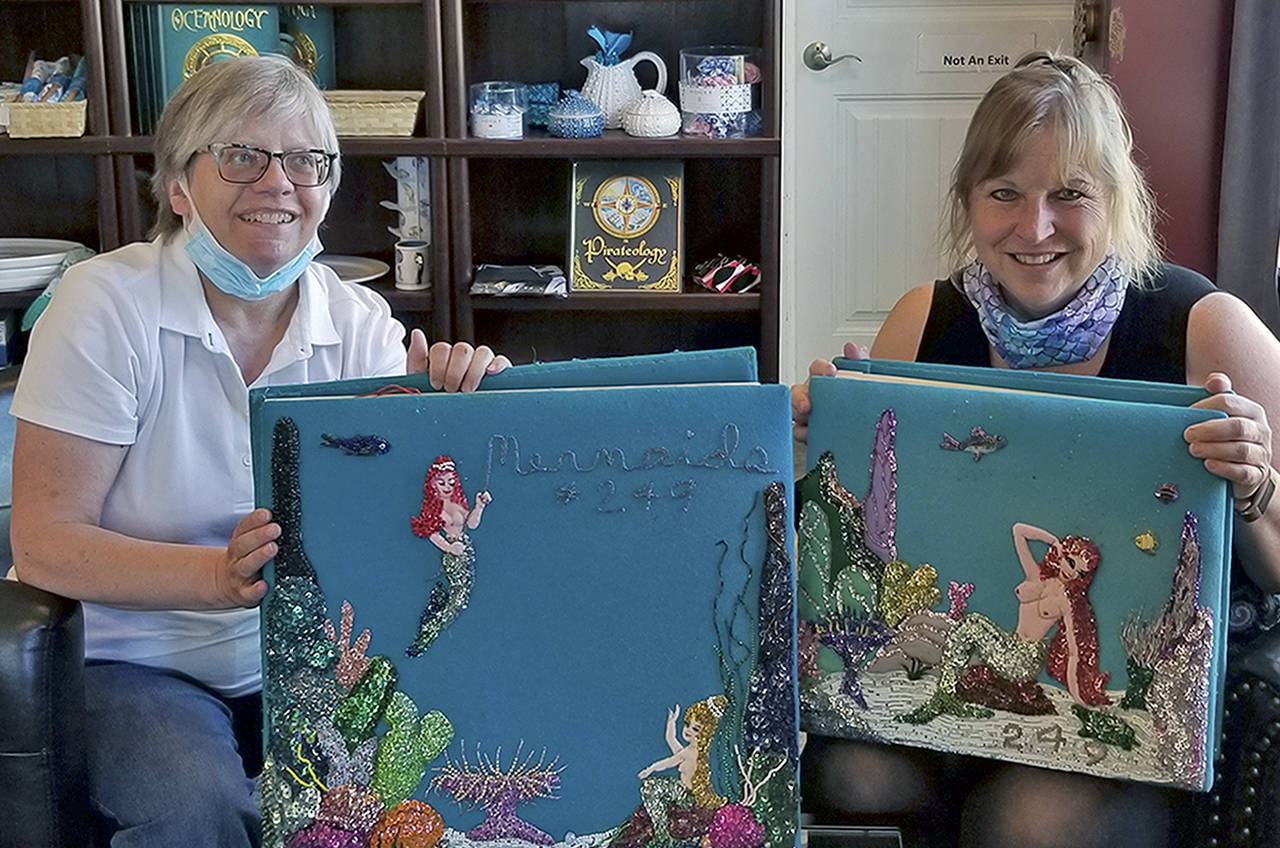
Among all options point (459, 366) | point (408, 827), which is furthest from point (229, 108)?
point (408, 827)

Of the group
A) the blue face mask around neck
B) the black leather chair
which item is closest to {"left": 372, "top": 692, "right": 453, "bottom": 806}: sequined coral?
the black leather chair

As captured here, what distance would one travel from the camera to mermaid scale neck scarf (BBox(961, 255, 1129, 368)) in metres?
1.63

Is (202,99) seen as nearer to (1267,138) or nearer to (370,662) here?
(370,662)

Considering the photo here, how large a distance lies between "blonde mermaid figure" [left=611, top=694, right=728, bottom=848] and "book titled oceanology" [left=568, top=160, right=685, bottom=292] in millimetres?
2386

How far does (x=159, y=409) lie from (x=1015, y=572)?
37.8 inches

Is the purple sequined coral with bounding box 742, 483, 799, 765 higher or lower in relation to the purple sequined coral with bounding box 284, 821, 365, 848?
higher

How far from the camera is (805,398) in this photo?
4.79 feet

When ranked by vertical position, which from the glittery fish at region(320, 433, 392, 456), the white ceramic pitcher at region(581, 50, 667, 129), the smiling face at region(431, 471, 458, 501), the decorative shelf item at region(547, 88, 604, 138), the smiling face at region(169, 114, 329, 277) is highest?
the white ceramic pitcher at region(581, 50, 667, 129)

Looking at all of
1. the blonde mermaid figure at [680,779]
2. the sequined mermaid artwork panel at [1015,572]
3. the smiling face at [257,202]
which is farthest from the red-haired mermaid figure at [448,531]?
the smiling face at [257,202]

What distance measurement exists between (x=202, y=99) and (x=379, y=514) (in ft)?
2.27

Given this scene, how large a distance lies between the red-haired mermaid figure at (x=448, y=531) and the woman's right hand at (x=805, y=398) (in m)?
0.35

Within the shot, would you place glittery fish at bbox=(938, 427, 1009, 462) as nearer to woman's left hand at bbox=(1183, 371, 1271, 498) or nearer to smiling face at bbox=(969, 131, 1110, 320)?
woman's left hand at bbox=(1183, 371, 1271, 498)

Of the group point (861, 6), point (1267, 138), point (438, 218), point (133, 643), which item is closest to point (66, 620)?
point (133, 643)

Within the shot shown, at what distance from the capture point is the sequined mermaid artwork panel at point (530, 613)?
1279 millimetres
